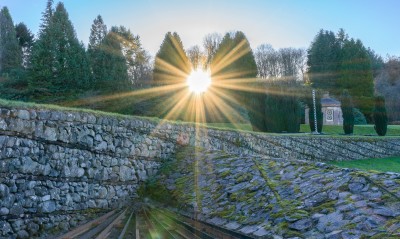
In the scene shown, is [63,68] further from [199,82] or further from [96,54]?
[199,82]

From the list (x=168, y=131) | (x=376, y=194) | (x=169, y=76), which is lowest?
(x=376, y=194)

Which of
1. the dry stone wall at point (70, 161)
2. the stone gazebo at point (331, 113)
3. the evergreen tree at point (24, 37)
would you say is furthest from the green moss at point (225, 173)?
the evergreen tree at point (24, 37)

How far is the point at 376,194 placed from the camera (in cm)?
490

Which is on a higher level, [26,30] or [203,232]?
[26,30]

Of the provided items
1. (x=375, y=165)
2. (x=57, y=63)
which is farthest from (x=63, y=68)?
(x=375, y=165)

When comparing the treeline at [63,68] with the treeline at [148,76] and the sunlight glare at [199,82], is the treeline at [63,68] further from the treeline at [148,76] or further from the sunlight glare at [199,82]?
the sunlight glare at [199,82]

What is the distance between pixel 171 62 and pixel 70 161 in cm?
2572

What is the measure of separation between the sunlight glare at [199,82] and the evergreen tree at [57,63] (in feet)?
31.3

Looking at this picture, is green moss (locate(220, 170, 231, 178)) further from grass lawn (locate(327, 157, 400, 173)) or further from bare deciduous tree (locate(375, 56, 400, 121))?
bare deciduous tree (locate(375, 56, 400, 121))

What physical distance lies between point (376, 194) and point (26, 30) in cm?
4559

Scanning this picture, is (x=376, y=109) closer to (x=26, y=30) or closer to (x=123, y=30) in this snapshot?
(x=123, y=30)

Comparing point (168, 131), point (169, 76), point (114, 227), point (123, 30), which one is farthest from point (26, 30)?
point (114, 227)

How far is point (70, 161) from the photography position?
28.6ft

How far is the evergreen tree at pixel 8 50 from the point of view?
36219 mm
